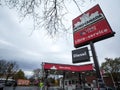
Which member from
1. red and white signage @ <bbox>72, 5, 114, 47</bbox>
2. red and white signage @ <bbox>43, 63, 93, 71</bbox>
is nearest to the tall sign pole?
red and white signage @ <bbox>72, 5, 114, 47</bbox>

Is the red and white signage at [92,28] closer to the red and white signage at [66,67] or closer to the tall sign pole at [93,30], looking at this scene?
the tall sign pole at [93,30]

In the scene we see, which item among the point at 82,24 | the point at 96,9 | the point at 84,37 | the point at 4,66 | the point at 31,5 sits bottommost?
the point at 31,5

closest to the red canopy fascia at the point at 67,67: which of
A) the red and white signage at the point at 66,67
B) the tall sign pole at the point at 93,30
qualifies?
the red and white signage at the point at 66,67

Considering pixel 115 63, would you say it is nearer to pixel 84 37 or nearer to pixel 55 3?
pixel 84 37

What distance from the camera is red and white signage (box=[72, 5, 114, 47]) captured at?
1266 centimetres

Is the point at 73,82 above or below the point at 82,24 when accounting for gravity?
below

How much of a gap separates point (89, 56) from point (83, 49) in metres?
0.97

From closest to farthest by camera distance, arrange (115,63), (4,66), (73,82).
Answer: (73,82)
(115,63)
(4,66)

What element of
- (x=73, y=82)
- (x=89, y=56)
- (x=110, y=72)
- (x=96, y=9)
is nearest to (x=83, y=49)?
(x=89, y=56)

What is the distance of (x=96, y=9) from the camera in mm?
13836

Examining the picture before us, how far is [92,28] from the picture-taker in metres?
13.6

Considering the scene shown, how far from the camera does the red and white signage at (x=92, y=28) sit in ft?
41.5

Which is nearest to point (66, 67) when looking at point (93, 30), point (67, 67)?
point (67, 67)

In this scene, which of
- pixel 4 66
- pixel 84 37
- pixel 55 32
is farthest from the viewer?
pixel 4 66
